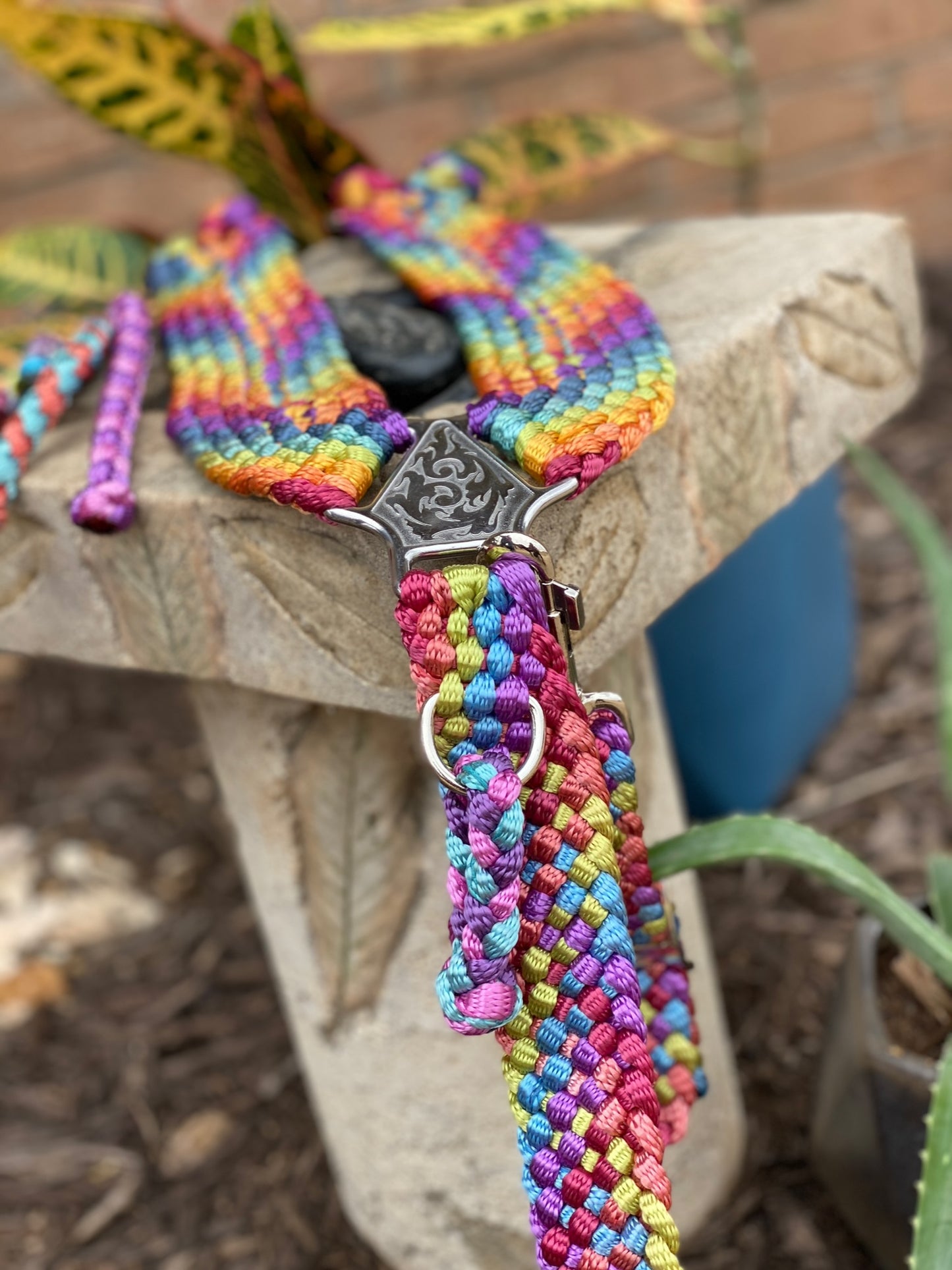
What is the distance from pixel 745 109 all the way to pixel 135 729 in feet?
3.56

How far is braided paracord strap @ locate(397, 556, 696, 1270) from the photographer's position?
49 cm

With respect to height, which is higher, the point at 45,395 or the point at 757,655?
the point at 45,395

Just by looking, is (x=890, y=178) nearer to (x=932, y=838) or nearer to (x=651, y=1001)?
(x=932, y=838)

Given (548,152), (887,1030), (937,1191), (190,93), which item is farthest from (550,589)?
(548,152)

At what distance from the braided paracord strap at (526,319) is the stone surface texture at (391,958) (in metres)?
0.19

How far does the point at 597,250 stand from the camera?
90cm

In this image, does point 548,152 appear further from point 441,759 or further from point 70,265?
point 441,759

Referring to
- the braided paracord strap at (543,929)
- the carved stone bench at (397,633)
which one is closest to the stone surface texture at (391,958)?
the carved stone bench at (397,633)

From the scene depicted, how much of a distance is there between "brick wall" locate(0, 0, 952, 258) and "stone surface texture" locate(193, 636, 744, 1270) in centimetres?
108

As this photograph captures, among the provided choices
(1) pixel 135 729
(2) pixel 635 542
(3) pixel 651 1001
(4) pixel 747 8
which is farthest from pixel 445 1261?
(4) pixel 747 8

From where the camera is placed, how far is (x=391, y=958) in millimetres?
795

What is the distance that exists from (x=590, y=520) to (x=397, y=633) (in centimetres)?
11

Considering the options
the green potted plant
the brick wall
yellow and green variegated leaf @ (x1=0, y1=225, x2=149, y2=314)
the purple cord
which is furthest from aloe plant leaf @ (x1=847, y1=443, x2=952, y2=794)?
the brick wall

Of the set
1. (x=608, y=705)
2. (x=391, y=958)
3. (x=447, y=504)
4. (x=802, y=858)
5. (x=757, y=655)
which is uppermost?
(x=447, y=504)
